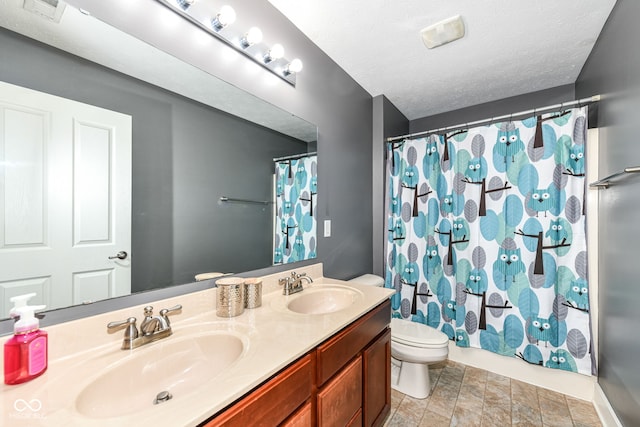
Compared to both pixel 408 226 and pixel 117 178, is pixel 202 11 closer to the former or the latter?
pixel 117 178

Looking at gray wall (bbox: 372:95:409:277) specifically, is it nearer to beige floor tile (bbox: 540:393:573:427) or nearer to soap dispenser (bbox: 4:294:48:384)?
beige floor tile (bbox: 540:393:573:427)

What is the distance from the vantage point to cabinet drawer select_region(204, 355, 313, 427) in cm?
63

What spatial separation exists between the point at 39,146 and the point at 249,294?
2.77 feet

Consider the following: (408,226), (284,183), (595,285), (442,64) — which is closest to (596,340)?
(595,285)

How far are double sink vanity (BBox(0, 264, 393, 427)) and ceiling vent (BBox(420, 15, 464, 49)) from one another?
1630 mm

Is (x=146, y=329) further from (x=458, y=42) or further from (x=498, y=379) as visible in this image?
(x=498, y=379)

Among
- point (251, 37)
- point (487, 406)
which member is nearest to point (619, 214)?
point (487, 406)

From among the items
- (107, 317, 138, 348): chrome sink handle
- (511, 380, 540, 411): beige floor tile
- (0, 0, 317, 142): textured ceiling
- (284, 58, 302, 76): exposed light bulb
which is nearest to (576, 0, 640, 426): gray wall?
(511, 380, 540, 411): beige floor tile

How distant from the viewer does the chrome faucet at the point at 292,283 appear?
4.58 ft

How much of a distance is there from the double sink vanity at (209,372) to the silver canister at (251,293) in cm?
3

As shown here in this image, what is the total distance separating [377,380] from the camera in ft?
4.56

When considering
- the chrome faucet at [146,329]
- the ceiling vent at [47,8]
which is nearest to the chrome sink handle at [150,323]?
the chrome faucet at [146,329]

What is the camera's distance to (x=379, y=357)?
139cm

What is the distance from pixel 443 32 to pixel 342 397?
6.71 ft
